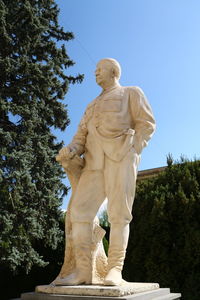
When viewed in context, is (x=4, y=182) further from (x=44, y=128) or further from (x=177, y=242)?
(x=177, y=242)

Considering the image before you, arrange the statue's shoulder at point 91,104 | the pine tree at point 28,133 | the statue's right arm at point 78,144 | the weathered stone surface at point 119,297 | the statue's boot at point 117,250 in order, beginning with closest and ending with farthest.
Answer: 1. the weathered stone surface at point 119,297
2. the statue's boot at point 117,250
3. the statue's right arm at point 78,144
4. the statue's shoulder at point 91,104
5. the pine tree at point 28,133

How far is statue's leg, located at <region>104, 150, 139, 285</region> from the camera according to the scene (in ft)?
12.7

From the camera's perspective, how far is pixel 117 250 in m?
3.87

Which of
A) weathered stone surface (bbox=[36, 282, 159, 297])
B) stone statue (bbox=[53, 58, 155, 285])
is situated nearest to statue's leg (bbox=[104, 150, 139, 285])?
stone statue (bbox=[53, 58, 155, 285])

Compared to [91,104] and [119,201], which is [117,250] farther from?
[91,104]

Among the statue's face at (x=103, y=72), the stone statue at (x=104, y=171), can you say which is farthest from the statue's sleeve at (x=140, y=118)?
the statue's face at (x=103, y=72)

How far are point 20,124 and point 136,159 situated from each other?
28.9 feet

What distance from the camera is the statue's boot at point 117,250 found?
3.76 m

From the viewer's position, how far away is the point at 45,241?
12.4m

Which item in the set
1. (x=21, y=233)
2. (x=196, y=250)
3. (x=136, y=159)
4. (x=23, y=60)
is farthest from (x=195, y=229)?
(x=23, y=60)

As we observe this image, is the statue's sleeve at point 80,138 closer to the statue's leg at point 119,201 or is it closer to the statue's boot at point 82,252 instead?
the statue's leg at point 119,201

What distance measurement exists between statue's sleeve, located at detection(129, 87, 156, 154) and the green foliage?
566cm

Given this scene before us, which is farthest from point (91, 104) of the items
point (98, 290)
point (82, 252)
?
point (98, 290)

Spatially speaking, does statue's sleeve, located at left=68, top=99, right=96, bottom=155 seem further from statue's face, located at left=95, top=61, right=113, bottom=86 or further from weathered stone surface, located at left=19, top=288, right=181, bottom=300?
weathered stone surface, located at left=19, top=288, right=181, bottom=300
